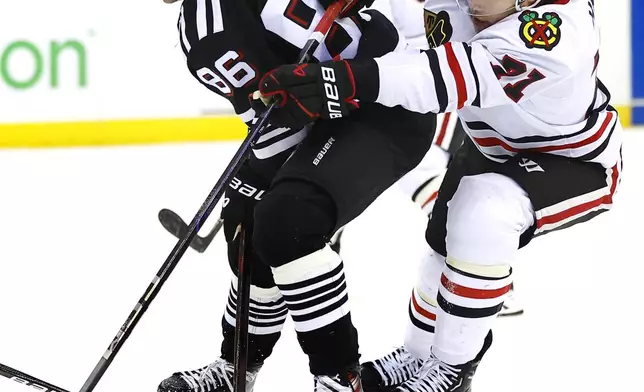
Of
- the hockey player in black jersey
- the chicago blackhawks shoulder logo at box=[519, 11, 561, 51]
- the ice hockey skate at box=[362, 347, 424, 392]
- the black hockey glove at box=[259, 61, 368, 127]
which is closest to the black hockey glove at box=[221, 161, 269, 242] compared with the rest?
the hockey player in black jersey

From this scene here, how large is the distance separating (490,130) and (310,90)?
40 centimetres

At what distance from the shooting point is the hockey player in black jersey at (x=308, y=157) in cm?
130

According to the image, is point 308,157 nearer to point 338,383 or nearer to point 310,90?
point 310,90

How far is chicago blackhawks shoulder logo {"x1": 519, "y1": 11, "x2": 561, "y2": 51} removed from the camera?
1309 mm

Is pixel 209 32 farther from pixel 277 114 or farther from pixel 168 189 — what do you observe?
pixel 168 189

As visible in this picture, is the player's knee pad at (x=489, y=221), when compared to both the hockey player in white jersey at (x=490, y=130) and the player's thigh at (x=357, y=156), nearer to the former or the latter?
the hockey player in white jersey at (x=490, y=130)

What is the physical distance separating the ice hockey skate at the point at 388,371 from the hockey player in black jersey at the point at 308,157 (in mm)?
272

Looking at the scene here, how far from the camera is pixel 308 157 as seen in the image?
1.35m

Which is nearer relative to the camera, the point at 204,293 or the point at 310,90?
the point at 310,90

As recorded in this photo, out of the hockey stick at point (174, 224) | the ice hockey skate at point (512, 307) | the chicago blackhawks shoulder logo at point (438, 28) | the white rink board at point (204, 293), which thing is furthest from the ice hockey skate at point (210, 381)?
the hockey stick at point (174, 224)

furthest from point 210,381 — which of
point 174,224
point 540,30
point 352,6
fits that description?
point 174,224

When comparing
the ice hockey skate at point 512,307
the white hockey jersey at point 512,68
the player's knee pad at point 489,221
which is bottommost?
the ice hockey skate at point 512,307

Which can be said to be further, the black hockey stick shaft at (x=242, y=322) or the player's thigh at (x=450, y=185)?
the player's thigh at (x=450, y=185)

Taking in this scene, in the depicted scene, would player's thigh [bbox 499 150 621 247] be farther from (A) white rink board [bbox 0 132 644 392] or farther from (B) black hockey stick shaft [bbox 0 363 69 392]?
(B) black hockey stick shaft [bbox 0 363 69 392]
